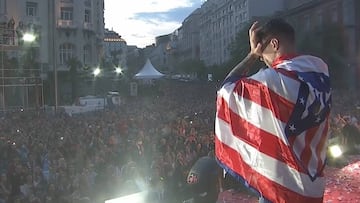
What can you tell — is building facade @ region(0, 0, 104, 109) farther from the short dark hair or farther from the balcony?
the short dark hair

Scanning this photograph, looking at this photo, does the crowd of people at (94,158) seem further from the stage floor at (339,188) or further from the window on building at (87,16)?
the window on building at (87,16)

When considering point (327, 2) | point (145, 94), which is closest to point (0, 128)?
point (145, 94)

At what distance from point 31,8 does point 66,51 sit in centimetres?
715

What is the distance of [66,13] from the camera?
198ft

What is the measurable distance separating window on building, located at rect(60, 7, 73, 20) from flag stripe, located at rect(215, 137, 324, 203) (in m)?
59.4

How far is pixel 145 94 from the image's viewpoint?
4391 centimetres

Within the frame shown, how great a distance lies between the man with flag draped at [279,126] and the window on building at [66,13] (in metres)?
59.4

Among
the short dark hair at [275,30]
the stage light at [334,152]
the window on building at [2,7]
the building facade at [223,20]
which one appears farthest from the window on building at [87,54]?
the short dark hair at [275,30]

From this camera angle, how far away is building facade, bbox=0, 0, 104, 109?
52.0m

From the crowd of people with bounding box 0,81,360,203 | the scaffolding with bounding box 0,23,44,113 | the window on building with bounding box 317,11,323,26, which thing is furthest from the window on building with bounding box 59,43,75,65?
the crowd of people with bounding box 0,81,360,203

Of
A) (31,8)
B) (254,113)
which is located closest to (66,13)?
(31,8)

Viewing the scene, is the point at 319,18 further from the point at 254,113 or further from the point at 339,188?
the point at 254,113

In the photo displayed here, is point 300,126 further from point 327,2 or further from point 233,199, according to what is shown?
point 327,2

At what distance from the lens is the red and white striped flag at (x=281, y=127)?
7.48 feet
